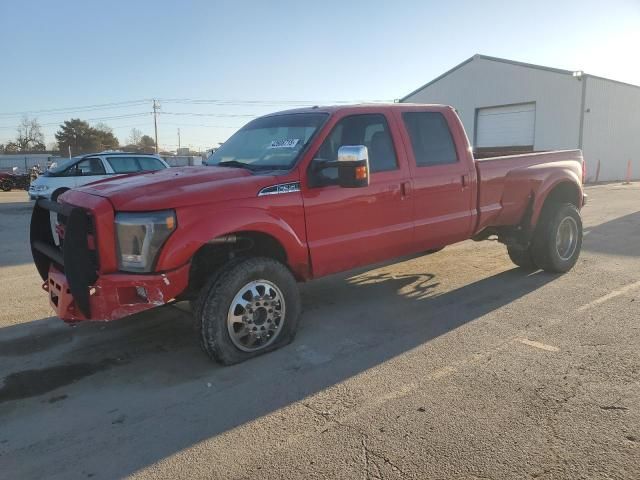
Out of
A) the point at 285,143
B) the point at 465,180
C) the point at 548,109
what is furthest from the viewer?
the point at 548,109

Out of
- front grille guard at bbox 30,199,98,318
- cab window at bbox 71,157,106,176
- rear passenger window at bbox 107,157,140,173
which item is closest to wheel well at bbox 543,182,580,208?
front grille guard at bbox 30,199,98,318

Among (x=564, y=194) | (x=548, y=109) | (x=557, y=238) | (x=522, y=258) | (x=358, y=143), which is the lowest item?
(x=522, y=258)

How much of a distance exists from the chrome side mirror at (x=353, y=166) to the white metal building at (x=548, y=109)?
23.7m

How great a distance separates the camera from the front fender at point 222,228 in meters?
3.70

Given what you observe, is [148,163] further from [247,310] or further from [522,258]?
[247,310]

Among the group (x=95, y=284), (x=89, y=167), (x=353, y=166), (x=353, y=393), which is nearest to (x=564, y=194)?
(x=353, y=166)

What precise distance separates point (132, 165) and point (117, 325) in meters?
10.8

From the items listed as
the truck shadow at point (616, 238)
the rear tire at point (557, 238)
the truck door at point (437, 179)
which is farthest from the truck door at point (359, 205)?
the truck shadow at point (616, 238)

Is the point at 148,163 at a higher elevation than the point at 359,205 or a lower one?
higher

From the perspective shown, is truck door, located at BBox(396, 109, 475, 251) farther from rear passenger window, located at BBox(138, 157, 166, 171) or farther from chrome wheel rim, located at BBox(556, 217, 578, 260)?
rear passenger window, located at BBox(138, 157, 166, 171)

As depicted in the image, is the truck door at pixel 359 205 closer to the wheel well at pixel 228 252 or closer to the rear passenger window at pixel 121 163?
the wheel well at pixel 228 252

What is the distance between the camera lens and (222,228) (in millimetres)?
3850

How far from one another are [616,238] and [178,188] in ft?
27.4

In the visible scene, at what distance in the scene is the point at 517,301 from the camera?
5.50 meters
